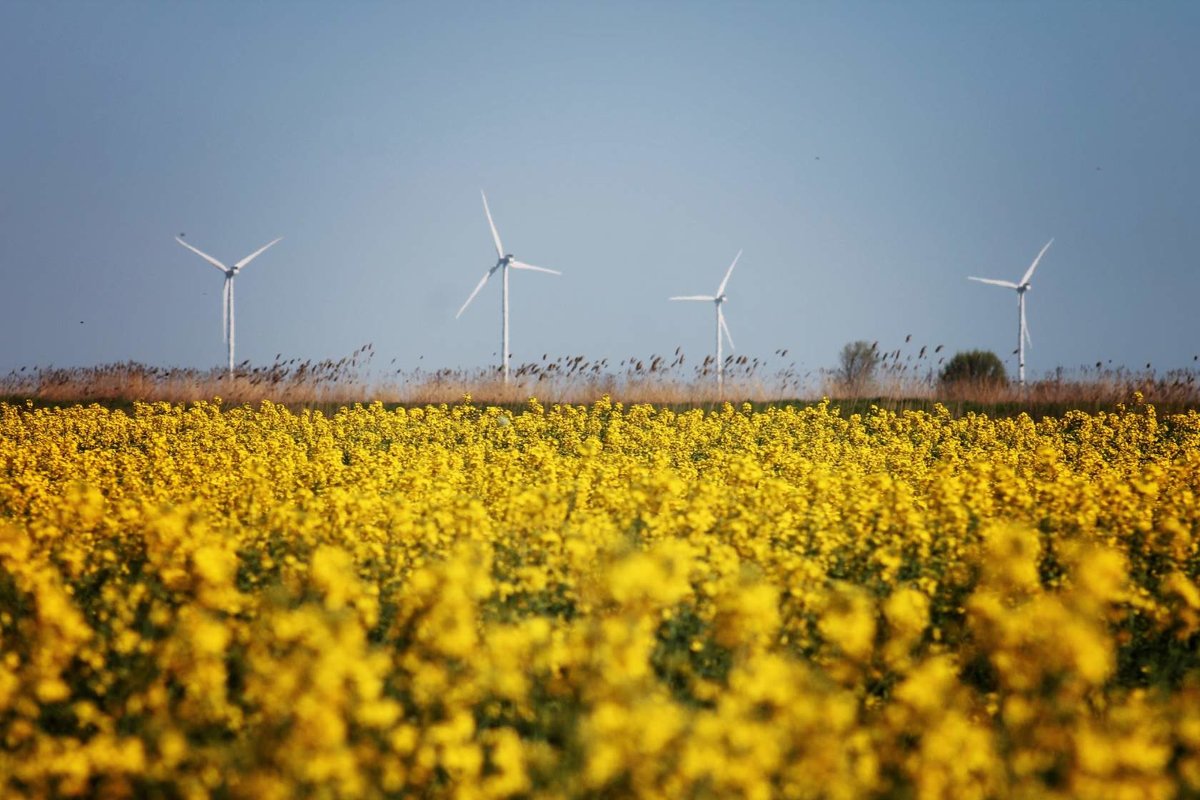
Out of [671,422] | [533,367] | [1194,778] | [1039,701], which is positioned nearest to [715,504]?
[1039,701]

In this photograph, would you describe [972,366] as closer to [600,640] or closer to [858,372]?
[858,372]

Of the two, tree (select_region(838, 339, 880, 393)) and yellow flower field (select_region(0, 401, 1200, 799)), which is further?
tree (select_region(838, 339, 880, 393))

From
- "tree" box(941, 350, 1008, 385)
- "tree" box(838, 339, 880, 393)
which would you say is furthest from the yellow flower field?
"tree" box(941, 350, 1008, 385)

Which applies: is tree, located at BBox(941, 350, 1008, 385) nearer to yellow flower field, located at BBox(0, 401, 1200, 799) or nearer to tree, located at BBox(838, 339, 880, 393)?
tree, located at BBox(838, 339, 880, 393)

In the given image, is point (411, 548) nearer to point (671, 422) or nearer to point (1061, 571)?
point (1061, 571)

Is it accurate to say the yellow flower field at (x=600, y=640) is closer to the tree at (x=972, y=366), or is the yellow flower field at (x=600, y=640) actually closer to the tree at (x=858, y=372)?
the tree at (x=858, y=372)

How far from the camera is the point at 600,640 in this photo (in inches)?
185

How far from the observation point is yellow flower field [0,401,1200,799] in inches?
166

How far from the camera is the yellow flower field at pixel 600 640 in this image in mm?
4211

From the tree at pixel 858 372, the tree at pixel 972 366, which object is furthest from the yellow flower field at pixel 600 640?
the tree at pixel 972 366

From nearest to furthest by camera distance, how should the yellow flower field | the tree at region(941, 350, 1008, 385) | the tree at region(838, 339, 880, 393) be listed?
1. the yellow flower field
2. the tree at region(838, 339, 880, 393)
3. the tree at region(941, 350, 1008, 385)

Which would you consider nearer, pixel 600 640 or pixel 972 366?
pixel 600 640

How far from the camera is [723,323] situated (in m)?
38.9

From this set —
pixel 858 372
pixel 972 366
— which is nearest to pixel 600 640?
pixel 858 372
